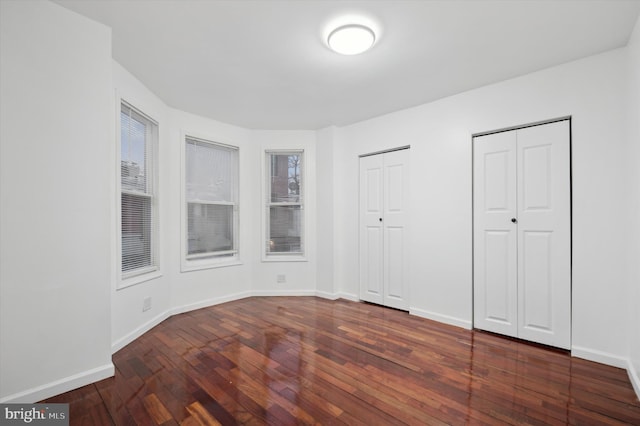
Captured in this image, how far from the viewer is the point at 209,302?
162 inches

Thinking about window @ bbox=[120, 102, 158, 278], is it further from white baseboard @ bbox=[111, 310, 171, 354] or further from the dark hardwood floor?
the dark hardwood floor

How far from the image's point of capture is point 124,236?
300 cm

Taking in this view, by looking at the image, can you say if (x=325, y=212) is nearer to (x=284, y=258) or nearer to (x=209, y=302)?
(x=284, y=258)

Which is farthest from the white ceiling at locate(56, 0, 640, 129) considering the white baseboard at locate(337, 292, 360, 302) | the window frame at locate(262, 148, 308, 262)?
the white baseboard at locate(337, 292, 360, 302)

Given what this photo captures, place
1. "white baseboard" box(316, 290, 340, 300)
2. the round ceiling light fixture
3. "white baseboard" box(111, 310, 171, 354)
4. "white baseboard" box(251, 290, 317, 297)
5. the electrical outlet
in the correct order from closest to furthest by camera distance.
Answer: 1. the round ceiling light fixture
2. "white baseboard" box(111, 310, 171, 354)
3. the electrical outlet
4. "white baseboard" box(316, 290, 340, 300)
5. "white baseboard" box(251, 290, 317, 297)

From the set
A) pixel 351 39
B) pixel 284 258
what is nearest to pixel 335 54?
pixel 351 39

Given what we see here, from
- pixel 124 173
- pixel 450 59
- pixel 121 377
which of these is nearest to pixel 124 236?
pixel 124 173

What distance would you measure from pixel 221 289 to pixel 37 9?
134 inches

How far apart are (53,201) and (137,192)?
3.88ft

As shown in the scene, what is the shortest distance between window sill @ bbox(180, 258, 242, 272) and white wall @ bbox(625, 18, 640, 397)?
4.26 metres

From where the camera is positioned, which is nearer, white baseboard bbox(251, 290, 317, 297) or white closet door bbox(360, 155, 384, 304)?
white closet door bbox(360, 155, 384, 304)

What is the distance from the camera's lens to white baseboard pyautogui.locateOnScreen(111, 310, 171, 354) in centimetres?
268

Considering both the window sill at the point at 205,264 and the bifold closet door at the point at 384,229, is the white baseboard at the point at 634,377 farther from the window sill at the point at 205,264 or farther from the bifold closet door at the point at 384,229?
the window sill at the point at 205,264

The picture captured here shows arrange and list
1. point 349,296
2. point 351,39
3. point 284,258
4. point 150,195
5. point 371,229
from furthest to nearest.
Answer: point 284,258 → point 349,296 → point 371,229 → point 150,195 → point 351,39
